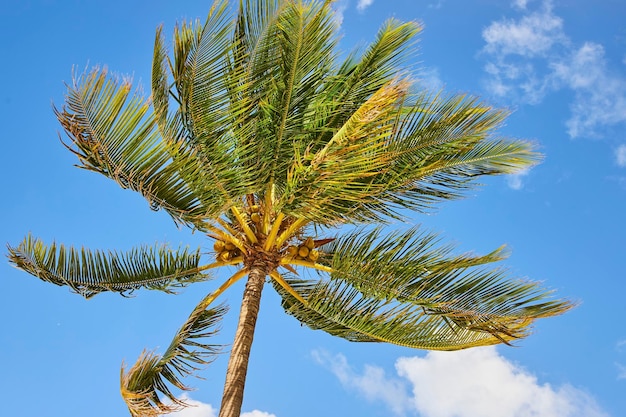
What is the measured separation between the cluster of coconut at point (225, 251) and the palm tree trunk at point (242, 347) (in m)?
0.36

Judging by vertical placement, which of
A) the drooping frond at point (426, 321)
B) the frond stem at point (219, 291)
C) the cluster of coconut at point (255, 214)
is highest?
the cluster of coconut at point (255, 214)

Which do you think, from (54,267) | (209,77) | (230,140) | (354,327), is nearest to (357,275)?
(354,327)

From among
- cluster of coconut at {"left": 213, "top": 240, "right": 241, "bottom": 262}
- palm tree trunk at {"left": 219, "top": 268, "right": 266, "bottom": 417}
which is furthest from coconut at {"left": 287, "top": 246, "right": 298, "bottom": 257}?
cluster of coconut at {"left": 213, "top": 240, "right": 241, "bottom": 262}

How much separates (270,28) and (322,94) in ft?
3.08

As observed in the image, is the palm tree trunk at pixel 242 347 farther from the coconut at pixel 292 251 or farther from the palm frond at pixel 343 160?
the palm frond at pixel 343 160

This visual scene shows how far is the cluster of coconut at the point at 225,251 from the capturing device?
8173mm

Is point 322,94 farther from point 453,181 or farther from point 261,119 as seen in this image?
point 453,181

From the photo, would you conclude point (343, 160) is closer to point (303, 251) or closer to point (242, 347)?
point (303, 251)

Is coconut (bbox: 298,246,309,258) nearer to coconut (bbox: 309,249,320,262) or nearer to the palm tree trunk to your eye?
coconut (bbox: 309,249,320,262)

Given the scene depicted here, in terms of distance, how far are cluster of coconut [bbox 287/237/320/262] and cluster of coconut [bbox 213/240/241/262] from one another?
66cm

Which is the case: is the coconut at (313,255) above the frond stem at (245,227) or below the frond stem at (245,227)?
below

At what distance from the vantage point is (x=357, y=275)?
7312mm

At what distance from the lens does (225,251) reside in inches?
323

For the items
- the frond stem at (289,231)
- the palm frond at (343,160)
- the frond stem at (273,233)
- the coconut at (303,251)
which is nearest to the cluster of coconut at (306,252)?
the coconut at (303,251)
